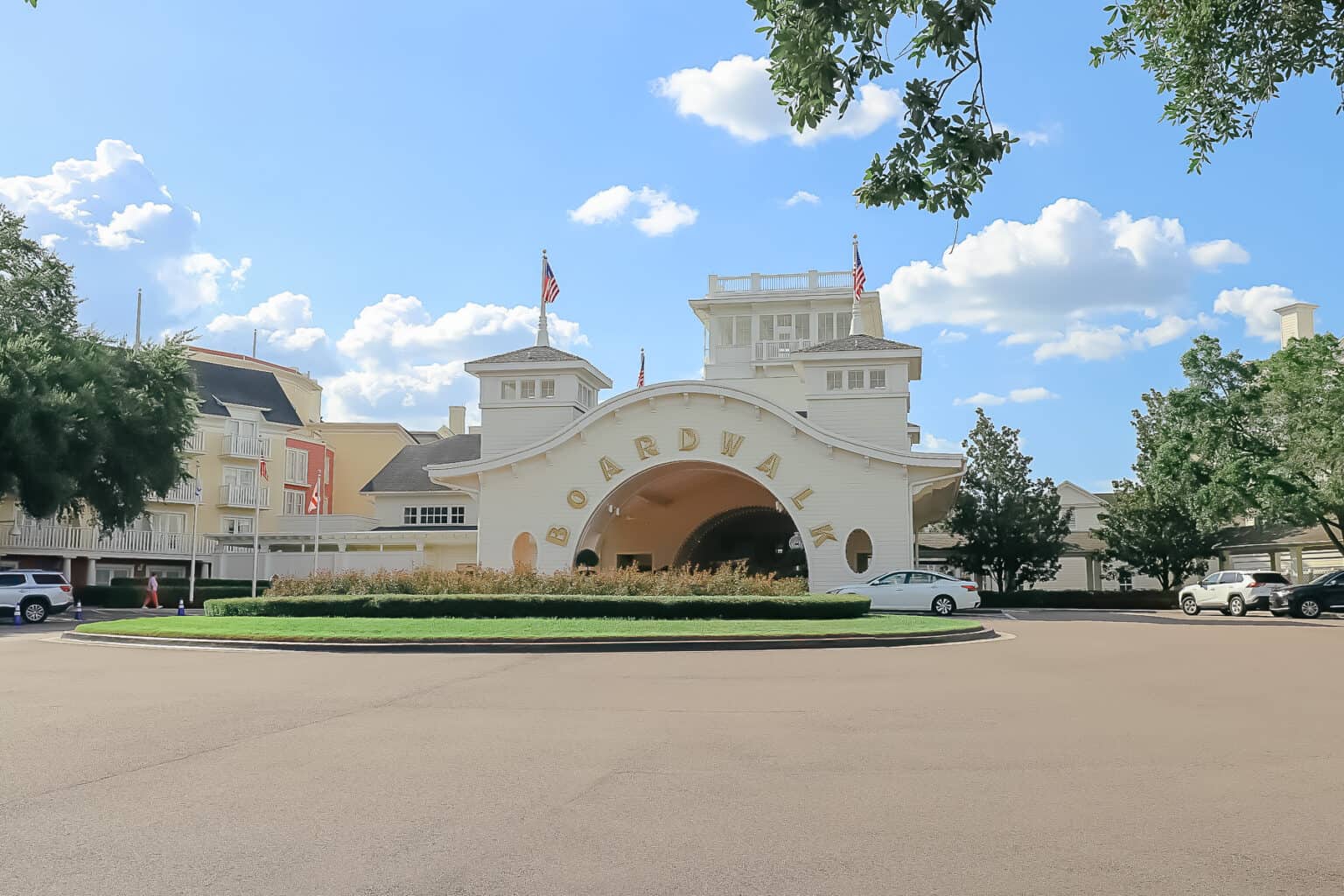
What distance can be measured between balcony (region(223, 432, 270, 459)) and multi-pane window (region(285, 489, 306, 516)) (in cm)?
361

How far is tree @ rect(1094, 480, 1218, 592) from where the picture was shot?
45062mm

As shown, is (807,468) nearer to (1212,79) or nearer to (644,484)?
(644,484)

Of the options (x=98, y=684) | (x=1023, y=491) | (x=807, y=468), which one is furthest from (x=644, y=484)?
(x=98, y=684)

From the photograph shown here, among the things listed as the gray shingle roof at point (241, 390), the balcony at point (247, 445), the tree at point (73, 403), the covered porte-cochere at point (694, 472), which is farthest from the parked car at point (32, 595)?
the gray shingle roof at point (241, 390)

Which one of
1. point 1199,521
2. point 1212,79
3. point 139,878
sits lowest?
point 139,878

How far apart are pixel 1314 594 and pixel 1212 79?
26.5 m

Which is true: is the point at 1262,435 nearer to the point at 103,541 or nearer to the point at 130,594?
the point at 130,594

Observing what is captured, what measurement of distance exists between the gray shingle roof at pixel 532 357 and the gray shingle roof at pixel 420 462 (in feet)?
42.4

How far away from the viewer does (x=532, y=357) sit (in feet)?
137

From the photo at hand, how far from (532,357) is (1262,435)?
25.5 meters

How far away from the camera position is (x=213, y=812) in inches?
265

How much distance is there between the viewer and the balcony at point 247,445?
56.0 meters

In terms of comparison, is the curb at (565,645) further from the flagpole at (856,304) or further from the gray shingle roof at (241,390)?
the gray shingle roof at (241,390)

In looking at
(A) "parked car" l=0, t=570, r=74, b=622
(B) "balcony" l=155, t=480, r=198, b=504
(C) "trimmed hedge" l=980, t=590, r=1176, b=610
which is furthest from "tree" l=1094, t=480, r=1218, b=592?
(B) "balcony" l=155, t=480, r=198, b=504
